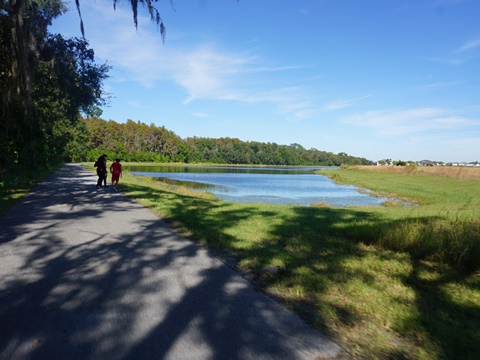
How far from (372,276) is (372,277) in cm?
5

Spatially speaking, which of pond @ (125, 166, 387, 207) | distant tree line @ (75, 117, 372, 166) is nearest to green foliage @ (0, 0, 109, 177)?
pond @ (125, 166, 387, 207)

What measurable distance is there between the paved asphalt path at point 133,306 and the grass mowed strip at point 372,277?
0.39 metres

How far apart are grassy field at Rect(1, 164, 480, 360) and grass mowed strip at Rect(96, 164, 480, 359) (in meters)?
0.01

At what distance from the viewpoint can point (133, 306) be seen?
12.0ft

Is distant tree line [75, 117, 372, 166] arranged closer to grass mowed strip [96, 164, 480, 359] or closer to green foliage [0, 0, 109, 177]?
green foliage [0, 0, 109, 177]

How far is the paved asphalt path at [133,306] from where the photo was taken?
111 inches

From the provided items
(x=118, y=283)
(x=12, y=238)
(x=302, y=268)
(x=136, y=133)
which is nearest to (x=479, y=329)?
(x=302, y=268)

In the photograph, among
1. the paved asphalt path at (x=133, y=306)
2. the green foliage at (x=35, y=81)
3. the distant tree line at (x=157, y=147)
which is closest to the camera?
the paved asphalt path at (x=133, y=306)

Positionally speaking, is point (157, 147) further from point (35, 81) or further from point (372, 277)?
point (372, 277)

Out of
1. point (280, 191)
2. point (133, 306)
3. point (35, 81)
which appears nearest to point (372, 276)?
point (133, 306)

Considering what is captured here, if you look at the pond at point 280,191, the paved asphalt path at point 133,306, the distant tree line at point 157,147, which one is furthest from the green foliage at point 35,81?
the distant tree line at point 157,147

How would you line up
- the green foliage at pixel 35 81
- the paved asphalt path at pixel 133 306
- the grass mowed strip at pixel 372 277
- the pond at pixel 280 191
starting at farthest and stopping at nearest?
the pond at pixel 280 191, the green foliage at pixel 35 81, the grass mowed strip at pixel 372 277, the paved asphalt path at pixel 133 306

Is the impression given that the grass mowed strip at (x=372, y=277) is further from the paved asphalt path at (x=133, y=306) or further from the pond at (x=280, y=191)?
the pond at (x=280, y=191)

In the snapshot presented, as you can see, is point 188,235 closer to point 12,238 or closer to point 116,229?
point 116,229
